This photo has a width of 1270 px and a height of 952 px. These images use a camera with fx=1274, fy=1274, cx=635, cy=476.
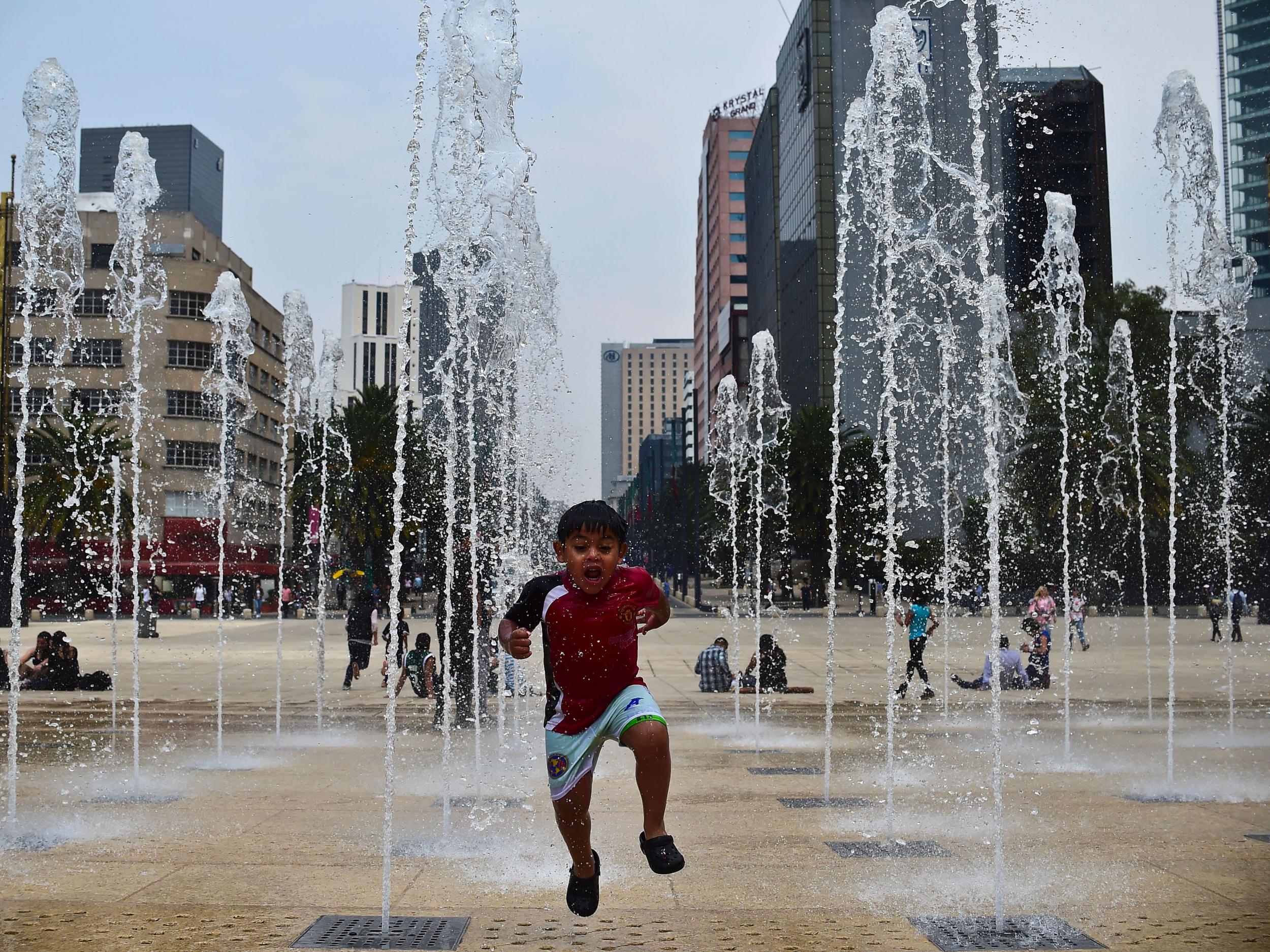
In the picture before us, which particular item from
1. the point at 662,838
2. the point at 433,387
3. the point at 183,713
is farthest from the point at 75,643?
the point at 433,387

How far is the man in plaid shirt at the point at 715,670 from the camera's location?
18.1 metres

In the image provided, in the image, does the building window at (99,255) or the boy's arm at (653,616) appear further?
the building window at (99,255)

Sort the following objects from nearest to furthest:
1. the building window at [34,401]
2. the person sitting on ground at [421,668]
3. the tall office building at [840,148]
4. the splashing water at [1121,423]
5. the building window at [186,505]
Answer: the person sitting on ground at [421,668] → the splashing water at [1121,423] → the building window at [34,401] → the building window at [186,505] → the tall office building at [840,148]

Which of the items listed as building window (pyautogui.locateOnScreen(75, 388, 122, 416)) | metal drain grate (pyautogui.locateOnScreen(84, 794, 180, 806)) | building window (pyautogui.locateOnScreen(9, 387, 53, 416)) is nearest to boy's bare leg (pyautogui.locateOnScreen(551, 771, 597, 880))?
metal drain grate (pyautogui.locateOnScreen(84, 794, 180, 806))

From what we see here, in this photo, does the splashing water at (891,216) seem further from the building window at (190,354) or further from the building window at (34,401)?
the building window at (34,401)

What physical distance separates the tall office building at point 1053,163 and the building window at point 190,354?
46.1m

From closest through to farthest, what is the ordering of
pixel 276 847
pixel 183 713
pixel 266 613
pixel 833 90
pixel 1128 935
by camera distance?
pixel 1128 935 → pixel 276 847 → pixel 183 713 → pixel 266 613 → pixel 833 90

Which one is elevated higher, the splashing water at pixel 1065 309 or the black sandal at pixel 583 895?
the splashing water at pixel 1065 309

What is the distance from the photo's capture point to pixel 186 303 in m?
67.9

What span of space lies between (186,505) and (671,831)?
6270 cm

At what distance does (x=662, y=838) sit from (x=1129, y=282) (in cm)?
6584

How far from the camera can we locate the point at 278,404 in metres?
87.8

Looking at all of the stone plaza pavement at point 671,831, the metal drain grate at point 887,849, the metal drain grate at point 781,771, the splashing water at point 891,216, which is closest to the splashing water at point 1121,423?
the splashing water at point 891,216

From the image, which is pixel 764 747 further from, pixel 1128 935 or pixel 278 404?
pixel 278 404
